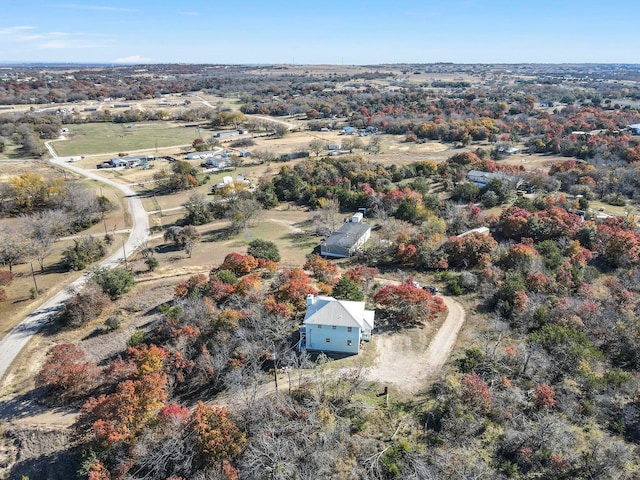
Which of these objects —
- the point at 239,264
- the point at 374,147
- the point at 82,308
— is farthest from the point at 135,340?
the point at 374,147

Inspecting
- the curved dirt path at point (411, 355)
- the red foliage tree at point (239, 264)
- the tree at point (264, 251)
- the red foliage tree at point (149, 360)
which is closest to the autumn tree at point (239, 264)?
the red foliage tree at point (239, 264)

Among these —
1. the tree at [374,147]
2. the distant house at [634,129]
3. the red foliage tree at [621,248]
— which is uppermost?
the distant house at [634,129]

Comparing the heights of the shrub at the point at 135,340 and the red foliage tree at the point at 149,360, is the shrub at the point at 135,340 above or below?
below

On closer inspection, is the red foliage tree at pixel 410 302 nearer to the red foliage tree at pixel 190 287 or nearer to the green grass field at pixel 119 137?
the red foliage tree at pixel 190 287

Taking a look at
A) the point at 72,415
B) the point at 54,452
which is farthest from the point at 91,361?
the point at 54,452

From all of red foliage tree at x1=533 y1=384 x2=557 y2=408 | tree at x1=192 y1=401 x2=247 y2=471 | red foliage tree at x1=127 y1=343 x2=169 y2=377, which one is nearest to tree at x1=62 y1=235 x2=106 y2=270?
red foliage tree at x1=127 y1=343 x2=169 y2=377

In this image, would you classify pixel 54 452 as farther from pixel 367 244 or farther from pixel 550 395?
pixel 367 244

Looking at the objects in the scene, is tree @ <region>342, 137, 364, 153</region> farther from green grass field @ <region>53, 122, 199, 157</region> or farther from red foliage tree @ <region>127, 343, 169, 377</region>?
red foliage tree @ <region>127, 343, 169, 377</region>
